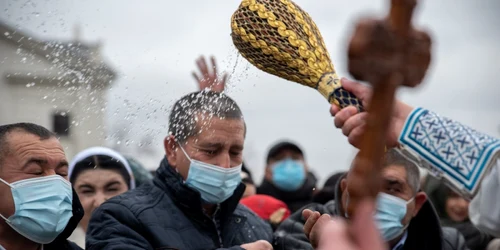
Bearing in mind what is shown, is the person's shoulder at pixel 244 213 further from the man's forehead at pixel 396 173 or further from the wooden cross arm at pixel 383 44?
the wooden cross arm at pixel 383 44

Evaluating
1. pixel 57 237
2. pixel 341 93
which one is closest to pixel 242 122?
pixel 57 237

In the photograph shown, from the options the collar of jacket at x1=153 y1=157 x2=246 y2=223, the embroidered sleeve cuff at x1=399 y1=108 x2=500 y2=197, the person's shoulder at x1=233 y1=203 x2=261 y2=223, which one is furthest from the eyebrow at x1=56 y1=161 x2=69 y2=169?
the embroidered sleeve cuff at x1=399 y1=108 x2=500 y2=197

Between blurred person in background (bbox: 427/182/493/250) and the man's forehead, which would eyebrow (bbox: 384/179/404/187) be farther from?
blurred person in background (bbox: 427/182/493/250)

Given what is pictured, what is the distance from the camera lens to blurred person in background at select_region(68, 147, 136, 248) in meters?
5.29

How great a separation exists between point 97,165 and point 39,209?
157 centimetres

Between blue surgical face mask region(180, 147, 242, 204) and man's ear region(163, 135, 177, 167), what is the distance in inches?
6.0

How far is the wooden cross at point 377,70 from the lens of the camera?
1204mm

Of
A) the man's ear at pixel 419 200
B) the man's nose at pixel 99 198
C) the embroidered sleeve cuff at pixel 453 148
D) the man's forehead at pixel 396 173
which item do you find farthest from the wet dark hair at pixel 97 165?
the embroidered sleeve cuff at pixel 453 148

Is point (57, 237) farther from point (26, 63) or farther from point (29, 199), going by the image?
point (26, 63)

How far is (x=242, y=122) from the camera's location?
174 inches

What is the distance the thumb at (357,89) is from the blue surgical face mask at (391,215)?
1.92 m

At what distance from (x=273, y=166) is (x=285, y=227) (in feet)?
9.68

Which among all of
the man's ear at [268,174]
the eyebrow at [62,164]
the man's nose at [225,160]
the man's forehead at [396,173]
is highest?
the eyebrow at [62,164]

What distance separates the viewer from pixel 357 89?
2496 millimetres
